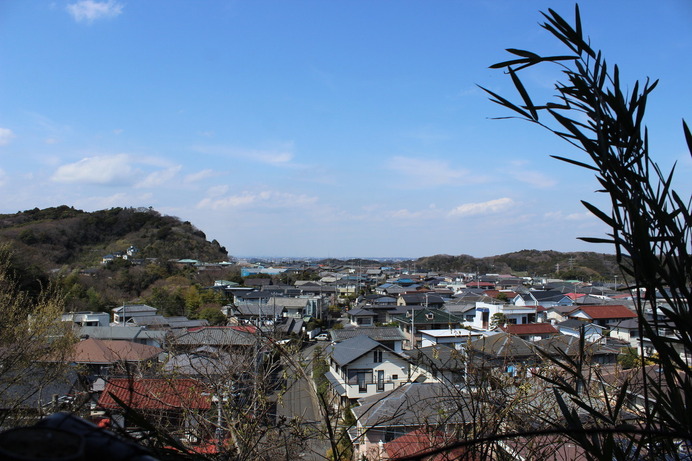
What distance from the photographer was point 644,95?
3.18ft

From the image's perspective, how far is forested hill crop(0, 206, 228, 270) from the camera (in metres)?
25.0

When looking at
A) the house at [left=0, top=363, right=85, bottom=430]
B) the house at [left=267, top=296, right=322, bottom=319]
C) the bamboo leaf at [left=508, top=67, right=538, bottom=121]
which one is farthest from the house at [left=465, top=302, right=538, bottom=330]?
the bamboo leaf at [left=508, top=67, right=538, bottom=121]

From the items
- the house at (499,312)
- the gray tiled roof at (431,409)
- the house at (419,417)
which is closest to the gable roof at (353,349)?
the house at (419,417)

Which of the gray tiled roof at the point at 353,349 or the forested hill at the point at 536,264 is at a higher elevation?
the forested hill at the point at 536,264

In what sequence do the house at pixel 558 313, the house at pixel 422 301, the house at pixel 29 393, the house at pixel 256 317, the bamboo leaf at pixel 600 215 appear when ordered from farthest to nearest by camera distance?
1. the house at pixel 422 301
2. the house at pixel 558 313
3. the house at pixel 29 393
4. the house at pixel 256 317
5. the bamboo leaf at pixel 600 215

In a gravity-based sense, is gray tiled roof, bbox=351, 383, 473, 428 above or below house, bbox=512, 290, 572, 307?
above

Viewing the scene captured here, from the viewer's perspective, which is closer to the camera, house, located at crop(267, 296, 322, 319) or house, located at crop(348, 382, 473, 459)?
house, located at crop(348, 382, 473, 459)

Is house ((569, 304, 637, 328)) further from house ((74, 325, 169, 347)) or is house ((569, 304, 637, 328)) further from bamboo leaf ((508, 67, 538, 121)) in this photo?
bamboo leaf ((508, 67, 538, 121))

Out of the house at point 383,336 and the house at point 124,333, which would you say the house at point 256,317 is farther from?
the house at point 124,333

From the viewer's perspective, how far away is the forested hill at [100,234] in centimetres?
2500

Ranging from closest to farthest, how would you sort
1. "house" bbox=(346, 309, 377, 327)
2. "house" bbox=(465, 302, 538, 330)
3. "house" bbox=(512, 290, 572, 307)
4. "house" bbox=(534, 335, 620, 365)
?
"house" bbox=(534, 335, 620, 365) → "house" bbox=(465, 302, 538, 330) → "house" bbox=(346, 309, 377, 327) → "house" bbox=(512, 290, 572, 307)

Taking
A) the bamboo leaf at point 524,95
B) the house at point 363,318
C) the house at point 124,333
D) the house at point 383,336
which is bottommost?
the house at point 363,318

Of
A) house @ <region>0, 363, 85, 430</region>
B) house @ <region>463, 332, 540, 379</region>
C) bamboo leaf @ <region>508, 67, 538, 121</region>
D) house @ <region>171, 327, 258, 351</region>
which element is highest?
bamboo leaf @ <region>508, 67, 538, 121</region>

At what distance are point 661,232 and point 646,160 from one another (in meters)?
0.16
